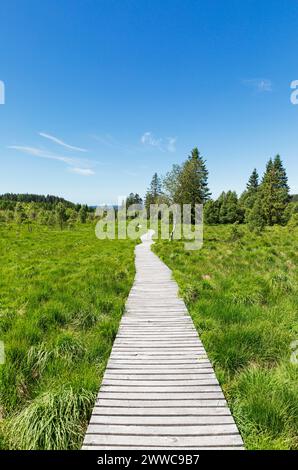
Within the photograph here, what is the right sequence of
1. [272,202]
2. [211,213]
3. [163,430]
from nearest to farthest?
[163,430], [272,202], [211,213]

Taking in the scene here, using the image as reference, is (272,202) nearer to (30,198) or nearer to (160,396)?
(160,396)

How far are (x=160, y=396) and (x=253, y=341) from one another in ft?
7.67

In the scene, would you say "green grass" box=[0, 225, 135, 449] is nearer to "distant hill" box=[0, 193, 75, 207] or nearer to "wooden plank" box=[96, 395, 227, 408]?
"wooden plank" box=[96, 395, 227, 408]

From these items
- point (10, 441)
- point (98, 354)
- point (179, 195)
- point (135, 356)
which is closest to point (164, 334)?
point (135, 356)

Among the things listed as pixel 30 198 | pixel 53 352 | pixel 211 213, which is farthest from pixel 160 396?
pixel 30 198

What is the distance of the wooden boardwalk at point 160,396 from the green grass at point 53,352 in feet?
0.91

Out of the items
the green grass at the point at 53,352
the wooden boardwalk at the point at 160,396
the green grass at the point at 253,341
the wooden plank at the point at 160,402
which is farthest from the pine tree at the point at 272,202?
the wooden plank at the point at 160,402

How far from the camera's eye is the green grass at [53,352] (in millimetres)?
3227

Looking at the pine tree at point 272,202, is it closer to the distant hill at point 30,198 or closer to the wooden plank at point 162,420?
the wooden plank at point 162,420

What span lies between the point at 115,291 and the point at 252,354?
4887mm

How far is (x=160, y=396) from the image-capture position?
3.86 metres

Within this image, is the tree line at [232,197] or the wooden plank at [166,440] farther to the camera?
the tree line at [232,197]
